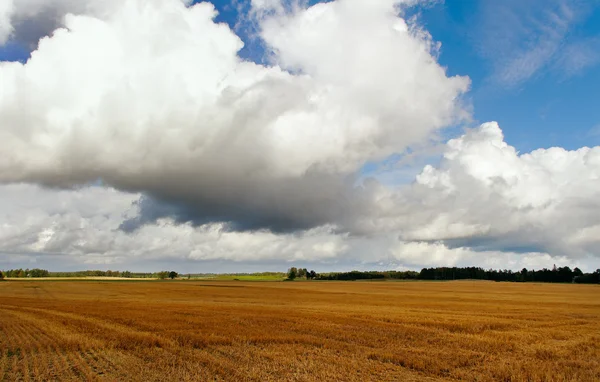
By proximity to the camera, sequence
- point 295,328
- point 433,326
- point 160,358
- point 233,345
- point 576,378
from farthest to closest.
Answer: point 433,326 < point 295,328 < point 233,345 < point 160,358 < point 576,378

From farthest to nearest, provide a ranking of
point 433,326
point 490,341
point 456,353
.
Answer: point 433,326 < point 490,341 < point 456,353

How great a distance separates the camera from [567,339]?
29141 mm

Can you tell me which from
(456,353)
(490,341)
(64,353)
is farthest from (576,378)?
(64,353)

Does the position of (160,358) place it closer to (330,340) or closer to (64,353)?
(64,353)

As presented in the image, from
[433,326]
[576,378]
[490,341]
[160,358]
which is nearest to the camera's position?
[576,378]

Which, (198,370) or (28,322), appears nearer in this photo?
(198,370)

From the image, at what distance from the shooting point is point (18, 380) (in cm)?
1673

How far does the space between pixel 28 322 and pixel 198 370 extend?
985 inches

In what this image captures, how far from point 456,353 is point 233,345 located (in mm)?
12259

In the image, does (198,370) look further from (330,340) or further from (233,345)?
(330,340)

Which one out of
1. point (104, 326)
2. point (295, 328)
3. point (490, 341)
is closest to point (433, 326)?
point (490, 341)

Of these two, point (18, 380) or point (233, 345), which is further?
point (233, 345)

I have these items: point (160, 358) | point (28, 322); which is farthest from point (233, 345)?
point (28, 322)

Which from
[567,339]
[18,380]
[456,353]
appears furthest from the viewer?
[567,339]
